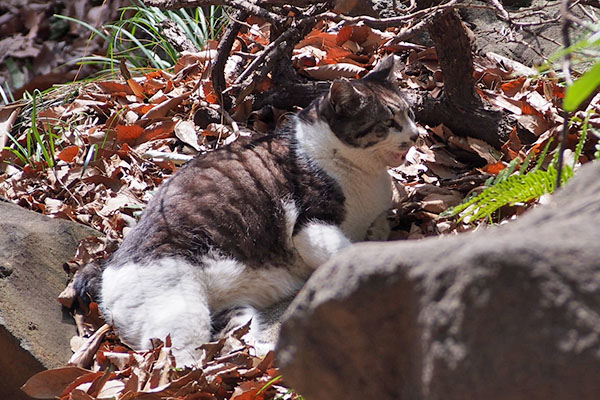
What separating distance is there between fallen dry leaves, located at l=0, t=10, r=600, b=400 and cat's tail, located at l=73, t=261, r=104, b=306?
6 centimetres

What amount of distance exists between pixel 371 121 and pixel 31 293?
1.99 m

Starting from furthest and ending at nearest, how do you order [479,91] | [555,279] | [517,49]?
[517,49] → [479,91] → [555,279]

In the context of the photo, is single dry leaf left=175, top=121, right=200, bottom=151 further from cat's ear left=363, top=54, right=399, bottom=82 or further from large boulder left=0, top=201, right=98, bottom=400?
cat's ear left=363, top=54, right=399, bottom=82

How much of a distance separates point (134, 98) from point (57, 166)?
810 millimetres

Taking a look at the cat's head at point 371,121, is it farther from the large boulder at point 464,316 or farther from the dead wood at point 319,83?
the large boulder at point 464,316

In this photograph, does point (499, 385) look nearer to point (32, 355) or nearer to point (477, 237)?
point (477, 237)

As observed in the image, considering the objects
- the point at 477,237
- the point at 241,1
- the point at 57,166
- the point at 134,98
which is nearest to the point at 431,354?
the point at 477,237

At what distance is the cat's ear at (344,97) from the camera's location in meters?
3.85

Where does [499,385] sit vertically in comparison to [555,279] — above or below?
below

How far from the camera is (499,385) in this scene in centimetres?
137

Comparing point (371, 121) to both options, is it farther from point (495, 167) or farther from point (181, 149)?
point (181, 149)

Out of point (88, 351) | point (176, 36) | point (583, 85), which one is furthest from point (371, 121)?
point (583, 85)

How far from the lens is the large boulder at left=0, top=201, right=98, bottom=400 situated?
3.27 metres

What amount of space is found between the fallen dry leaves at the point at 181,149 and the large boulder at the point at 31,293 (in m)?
0.09
